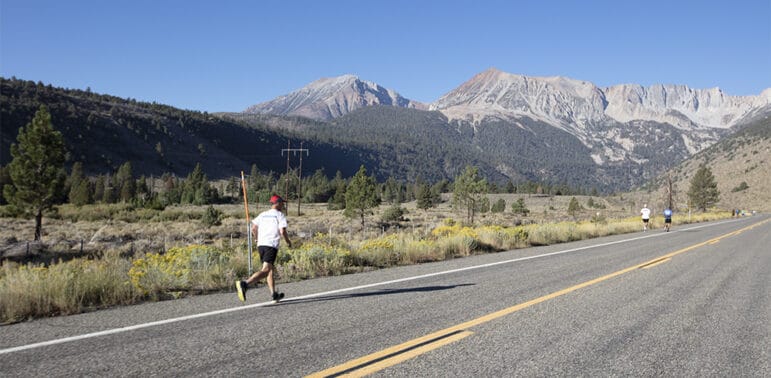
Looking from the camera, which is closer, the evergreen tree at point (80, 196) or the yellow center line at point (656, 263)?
the yellow center line at point (656, 263)

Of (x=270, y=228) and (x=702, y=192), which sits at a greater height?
(x=702, y=192)

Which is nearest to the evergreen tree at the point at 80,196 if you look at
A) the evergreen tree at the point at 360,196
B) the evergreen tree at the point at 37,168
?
the evergreen tree at the point at 37,168

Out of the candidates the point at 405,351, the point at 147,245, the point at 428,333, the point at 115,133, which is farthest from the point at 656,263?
the point at 115,133

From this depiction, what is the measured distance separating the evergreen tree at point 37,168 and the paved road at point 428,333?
118 feet

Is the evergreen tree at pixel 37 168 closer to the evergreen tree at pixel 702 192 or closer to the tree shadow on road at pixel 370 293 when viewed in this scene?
the tree shadow on road at pixel 370 293

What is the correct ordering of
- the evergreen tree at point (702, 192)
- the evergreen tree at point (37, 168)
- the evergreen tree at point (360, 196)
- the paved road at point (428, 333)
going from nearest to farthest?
the paved road at point (428, 333)
the evergreen tree at point (37, 168)
the evergreen tree at point (360, 196)
the evergreen tree at point (702, 192)

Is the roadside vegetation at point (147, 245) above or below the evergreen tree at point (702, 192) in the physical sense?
below

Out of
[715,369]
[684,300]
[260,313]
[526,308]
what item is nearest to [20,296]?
[260,313]

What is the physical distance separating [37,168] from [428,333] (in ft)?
133

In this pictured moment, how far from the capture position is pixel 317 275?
10023 millimetres

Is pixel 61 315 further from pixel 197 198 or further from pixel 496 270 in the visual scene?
pixel 197 198

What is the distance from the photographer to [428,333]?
16.5 feet

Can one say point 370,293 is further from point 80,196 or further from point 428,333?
point 80,196

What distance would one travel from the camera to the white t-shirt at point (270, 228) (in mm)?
7180
